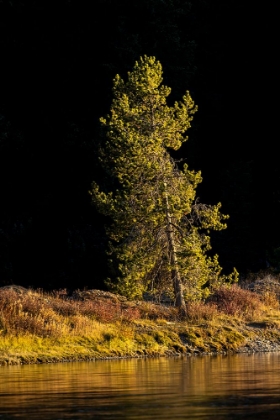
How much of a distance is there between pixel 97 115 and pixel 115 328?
39.7m

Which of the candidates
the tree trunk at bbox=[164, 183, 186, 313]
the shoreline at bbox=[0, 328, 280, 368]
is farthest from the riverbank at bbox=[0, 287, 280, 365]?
the tree trunk at bbox=[164, 183, 186, 313]

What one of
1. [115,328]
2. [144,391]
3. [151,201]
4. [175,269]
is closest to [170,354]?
[115,328]

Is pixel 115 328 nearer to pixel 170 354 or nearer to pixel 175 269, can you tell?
pixel 170 354

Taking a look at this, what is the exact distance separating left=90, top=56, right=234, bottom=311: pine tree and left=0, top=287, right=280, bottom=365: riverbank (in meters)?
1.23

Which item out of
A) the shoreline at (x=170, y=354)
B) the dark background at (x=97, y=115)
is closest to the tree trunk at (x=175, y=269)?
the shoreline at (x=170, y=354)

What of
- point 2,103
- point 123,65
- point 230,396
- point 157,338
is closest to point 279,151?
point 123,65

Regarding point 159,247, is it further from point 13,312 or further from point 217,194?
point 217,194

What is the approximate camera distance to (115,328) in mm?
37250

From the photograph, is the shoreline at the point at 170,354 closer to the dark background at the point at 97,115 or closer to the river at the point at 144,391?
the river at the point at 144,391

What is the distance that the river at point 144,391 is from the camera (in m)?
16.9

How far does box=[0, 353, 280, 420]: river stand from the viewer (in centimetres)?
1688

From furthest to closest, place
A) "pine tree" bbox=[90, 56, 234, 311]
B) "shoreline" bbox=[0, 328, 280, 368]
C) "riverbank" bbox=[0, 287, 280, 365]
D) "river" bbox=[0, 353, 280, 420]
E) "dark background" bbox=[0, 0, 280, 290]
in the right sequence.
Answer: "dark background" bbox=[0, 0, 280, 290] → "pine tree" bbox=[90, 56, 234, 311] → "riverbank" bbox=[0, 287, 280, 365] → "shoreline" bbox=[0, 328, 280, 368] → "river" bbox=[0, 353, 280, 420]

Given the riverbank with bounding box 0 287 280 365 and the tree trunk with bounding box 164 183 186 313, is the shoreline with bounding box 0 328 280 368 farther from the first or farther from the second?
the tree trunk with bounding box 164 183 186 313

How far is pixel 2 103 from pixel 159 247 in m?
35.4
